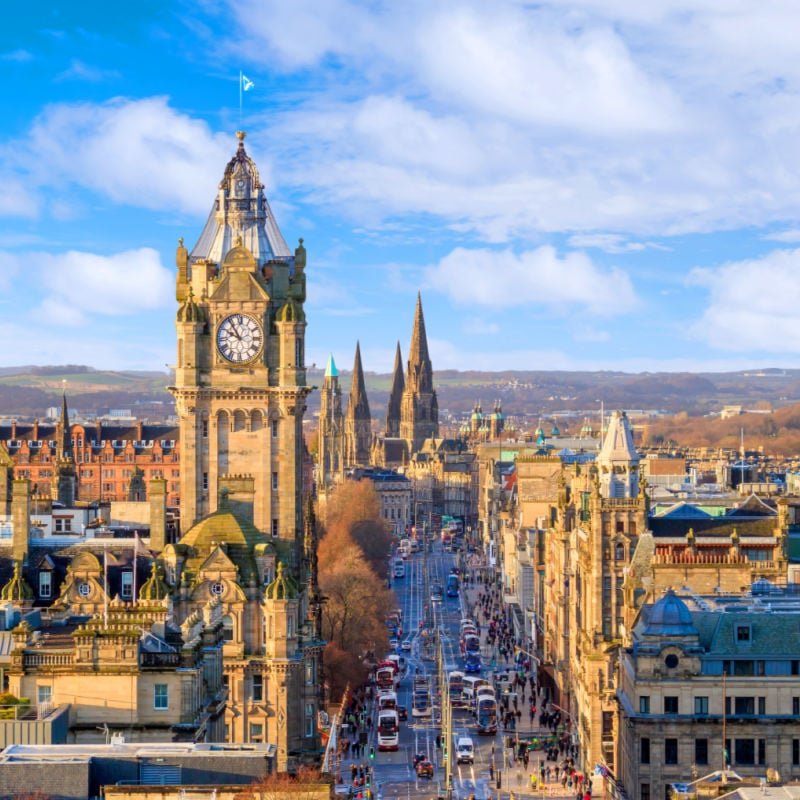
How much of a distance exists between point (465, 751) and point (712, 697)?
80.4ft

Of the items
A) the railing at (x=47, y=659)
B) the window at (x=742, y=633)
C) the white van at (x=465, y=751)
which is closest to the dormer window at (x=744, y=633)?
the window at (x=742, y=633)

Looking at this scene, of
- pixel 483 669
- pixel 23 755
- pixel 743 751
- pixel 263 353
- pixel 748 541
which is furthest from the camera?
pixel 483 669

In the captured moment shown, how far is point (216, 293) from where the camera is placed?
4360 inches

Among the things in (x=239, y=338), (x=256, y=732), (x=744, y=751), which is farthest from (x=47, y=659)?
(x=239, y=338)

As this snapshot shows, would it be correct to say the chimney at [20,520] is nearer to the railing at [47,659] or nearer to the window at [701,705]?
the railing at [47,659]

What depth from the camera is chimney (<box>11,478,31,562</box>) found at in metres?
107

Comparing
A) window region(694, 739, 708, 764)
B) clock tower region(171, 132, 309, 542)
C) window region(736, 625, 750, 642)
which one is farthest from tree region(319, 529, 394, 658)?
window region(736, 625, 750, 642)

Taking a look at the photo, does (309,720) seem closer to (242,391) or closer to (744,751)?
(242,391)

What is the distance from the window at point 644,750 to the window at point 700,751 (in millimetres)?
2326

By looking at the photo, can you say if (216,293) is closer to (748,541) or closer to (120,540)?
(120,540)

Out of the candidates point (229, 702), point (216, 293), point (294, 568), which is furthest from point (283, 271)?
point (229, 702)

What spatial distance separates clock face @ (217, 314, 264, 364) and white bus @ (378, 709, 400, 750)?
27.7m

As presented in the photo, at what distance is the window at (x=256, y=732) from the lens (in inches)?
3836

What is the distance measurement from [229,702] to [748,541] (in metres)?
38.0
